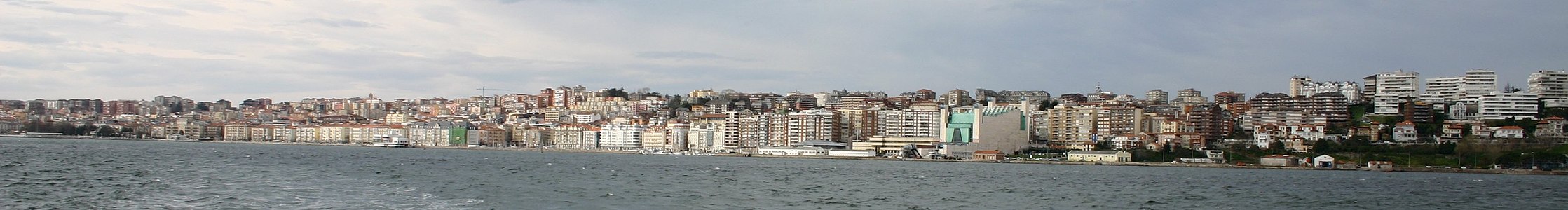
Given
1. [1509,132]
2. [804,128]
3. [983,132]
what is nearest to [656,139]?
[804,128]

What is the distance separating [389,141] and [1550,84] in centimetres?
7600

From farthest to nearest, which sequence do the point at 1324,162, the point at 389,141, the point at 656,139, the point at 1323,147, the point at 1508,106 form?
the point at 389,141 < the point at 656,139 < the point at 1508,106 < the point at 1323,147 < the point at 1324,162

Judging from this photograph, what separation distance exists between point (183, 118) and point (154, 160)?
97.5 m

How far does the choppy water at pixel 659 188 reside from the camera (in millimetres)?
21781

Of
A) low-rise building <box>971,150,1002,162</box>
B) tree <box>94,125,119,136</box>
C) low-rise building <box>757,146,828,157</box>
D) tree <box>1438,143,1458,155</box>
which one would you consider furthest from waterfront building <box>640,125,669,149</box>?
tree <box>94,125,119,136</box>

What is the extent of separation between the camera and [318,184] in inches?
1033

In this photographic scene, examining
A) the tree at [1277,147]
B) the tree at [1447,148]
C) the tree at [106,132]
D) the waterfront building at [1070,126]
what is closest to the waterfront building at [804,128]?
the waterfront building at [1070,126]

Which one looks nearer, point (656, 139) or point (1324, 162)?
point (1324, 162)

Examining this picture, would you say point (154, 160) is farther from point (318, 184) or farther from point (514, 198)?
point (514, 198)

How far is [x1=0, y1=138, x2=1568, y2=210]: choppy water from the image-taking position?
21.8 meters

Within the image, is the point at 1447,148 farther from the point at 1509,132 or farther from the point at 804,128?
the point at 804,128

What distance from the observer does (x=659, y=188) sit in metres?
27.7

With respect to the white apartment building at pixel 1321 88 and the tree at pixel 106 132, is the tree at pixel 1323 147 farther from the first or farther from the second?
the tree at pixel 106 132

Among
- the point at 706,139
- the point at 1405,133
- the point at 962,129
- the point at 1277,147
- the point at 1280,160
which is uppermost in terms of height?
the point at 1405,133
